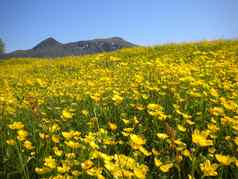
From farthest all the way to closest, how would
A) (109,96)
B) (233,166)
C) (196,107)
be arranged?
(109,96) < (196,107) < (233,166)

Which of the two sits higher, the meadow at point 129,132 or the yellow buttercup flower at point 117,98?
the yellow buttercup flower at point 117,98

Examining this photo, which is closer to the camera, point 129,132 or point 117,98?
point 129,132

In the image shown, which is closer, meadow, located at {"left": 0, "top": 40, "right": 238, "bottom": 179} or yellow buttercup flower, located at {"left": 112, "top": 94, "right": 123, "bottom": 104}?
meadow, located at {"left": 0, "top": 40, "right": 238, "bottom": 179}

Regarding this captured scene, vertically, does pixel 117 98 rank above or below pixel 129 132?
above

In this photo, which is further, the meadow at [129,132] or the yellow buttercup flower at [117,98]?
the yellow buttercup flower at [117,98]

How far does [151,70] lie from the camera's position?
19.8 feet

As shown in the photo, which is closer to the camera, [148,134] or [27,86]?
[148,134]

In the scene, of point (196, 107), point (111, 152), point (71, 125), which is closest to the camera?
point (111, 152)

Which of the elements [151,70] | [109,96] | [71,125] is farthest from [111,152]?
[151,70]

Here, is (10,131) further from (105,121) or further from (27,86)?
(27,86)

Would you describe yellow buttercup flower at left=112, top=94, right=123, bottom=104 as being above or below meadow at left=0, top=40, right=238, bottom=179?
above

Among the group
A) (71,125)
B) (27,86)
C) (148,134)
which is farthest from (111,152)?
(27,86)

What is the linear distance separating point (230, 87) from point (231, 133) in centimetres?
174

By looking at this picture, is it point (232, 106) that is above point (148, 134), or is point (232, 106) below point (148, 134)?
above
